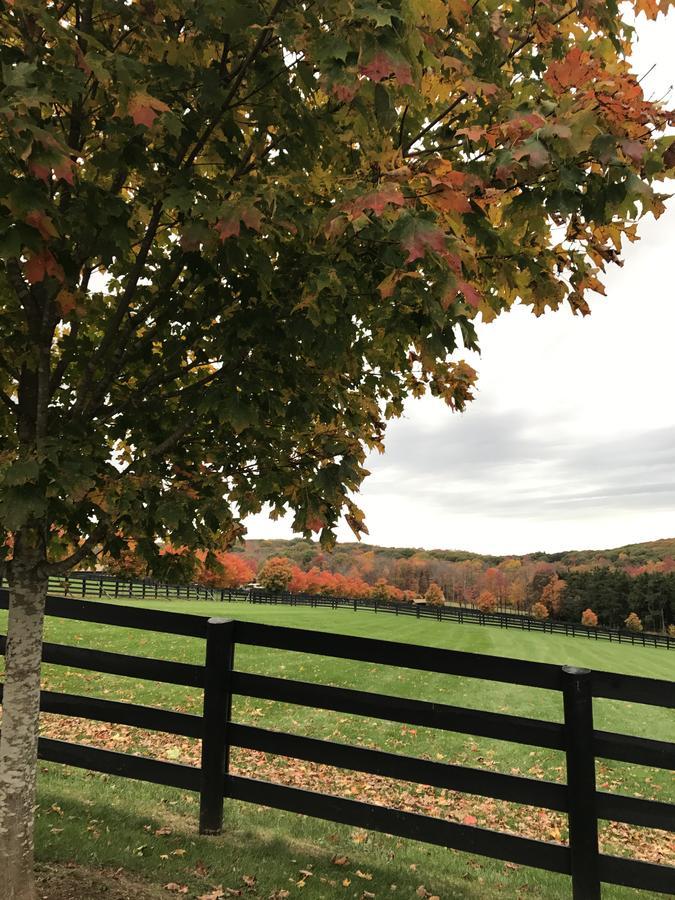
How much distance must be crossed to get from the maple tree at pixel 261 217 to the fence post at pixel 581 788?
1.83m

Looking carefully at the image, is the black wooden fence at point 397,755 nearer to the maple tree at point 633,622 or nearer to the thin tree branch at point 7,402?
the thin tree branch at point 7,402

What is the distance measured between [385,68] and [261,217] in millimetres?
826

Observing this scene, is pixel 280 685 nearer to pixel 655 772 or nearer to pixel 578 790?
pixel 578 790

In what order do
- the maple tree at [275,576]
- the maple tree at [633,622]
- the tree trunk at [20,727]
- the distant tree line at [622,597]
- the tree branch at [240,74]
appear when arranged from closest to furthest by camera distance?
the tree branch at [240,74]
the tree trunk at [20,727]
the maple tree at [275,576]
the maple tree at [633,622]
the distant tree line at [622,597]

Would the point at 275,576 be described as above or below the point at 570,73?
below

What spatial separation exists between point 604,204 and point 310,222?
131 cm

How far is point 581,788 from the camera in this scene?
376 cm

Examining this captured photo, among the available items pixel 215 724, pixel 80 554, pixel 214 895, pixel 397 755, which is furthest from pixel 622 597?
pixel 80 554

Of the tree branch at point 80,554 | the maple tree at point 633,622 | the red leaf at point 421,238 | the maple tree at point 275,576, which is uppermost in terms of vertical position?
the red leaf at point 421,238

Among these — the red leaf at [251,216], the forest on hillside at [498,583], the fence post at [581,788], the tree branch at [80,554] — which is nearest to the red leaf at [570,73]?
the red leaf at [251,216]

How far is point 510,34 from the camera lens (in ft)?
9.41

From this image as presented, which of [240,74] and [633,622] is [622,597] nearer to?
[633,622]

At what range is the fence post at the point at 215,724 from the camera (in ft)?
14.4

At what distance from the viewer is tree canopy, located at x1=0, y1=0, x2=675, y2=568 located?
228 cm
